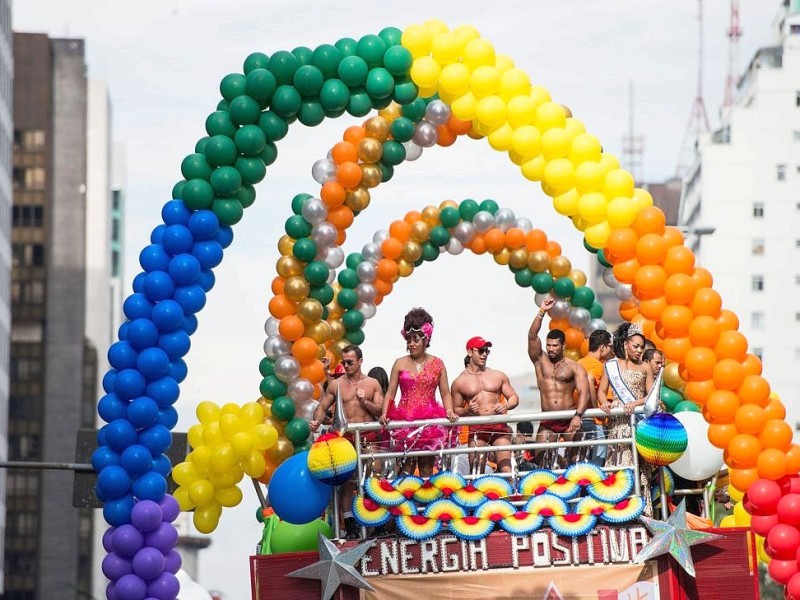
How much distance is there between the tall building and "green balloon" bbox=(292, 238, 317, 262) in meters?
91.0

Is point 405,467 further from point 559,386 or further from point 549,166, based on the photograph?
point 549,166

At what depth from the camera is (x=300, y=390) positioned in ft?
66.7

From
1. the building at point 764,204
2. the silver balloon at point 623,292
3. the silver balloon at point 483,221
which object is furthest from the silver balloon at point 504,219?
the building at point 764,204

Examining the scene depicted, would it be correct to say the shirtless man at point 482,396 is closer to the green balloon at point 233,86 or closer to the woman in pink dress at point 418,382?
the woman in pink dress at point 418,382

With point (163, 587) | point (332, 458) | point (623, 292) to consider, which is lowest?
point (163, 587)

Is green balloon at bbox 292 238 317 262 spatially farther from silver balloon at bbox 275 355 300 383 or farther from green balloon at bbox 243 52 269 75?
green balloon at bbox 243 52 269 75

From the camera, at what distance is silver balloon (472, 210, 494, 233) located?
22.3 metres

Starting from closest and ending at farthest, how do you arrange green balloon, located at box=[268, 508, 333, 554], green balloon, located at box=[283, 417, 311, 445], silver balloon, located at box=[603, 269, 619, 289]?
green balloon, located at box=[268, 508, 333, 554], silver balloon, located at box=[603, 269, 619, 289], green balloon, located at box=[283, 417, 311, 445]

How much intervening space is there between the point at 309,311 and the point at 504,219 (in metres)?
3.17

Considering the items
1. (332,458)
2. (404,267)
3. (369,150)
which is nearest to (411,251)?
(404,267)

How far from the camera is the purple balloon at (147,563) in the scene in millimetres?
17672

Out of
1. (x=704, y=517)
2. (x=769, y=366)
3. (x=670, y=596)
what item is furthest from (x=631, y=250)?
(x=769, y=366)

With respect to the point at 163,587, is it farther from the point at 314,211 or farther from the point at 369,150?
the point at 369,150

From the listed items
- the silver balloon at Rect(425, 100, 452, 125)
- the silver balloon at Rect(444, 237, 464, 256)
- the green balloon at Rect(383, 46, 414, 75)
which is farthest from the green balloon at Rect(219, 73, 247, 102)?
the silver balloon at Rect(444, 237, 464, 256)
